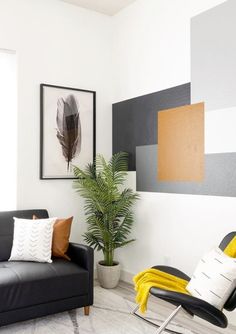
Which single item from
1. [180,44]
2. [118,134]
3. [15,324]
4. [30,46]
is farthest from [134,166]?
[15,324]

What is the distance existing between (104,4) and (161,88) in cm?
123

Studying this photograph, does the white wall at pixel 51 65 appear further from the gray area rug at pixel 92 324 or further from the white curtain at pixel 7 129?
the gray area rug at pixel 92 324

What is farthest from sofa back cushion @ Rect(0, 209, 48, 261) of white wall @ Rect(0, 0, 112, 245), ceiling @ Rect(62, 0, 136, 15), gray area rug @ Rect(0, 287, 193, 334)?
ceiling @ Rect(62, 0, 136, 15)

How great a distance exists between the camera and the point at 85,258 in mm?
2900

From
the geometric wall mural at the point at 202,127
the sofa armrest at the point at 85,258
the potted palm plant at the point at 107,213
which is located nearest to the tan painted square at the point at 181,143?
the geometric wall mural at the point at 202,127

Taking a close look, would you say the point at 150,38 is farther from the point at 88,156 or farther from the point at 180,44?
the point at 88,156

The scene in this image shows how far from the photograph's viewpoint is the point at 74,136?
3824 millimetres

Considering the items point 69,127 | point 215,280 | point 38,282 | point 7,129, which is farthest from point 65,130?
point 215,280

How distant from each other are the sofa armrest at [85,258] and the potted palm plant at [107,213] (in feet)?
1.79

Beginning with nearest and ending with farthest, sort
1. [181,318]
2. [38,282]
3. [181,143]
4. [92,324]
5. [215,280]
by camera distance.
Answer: [215,280], [38,282], [92,324], [181,318], [181,143]

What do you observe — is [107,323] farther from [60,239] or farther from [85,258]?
[60,239]

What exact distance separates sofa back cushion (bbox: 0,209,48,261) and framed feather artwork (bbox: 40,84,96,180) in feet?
1.48

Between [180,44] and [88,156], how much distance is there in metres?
1.53

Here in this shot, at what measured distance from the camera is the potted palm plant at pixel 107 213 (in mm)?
3535
